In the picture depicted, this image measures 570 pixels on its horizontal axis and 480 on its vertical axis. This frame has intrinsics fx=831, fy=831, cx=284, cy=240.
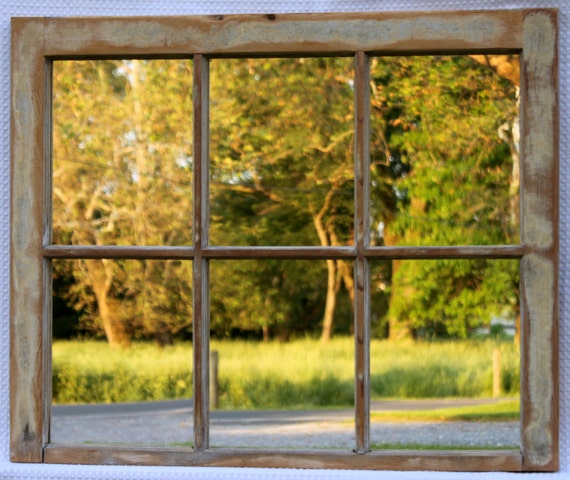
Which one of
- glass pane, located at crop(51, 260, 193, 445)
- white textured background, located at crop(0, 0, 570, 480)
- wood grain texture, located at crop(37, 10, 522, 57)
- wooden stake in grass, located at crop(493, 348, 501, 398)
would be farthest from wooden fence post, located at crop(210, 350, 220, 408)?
wood grain texture, located at crop(37, 10, 522, 57)

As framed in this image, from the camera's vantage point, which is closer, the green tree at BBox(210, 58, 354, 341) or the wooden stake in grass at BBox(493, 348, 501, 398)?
the green tree at BBox(210, 58, 354, 341)

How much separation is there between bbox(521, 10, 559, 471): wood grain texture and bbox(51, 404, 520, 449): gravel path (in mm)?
6798

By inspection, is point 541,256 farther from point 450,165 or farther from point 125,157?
point 125,157

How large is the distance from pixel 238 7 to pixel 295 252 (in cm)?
36

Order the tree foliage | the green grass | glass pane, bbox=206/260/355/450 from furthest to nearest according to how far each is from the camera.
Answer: glass pane, bbox=206/260/355/450
the green grass
the tree foliage

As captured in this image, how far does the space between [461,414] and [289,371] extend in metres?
1.83

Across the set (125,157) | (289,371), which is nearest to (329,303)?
(289,371)

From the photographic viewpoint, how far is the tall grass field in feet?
27.7

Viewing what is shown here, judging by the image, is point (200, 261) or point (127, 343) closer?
point (200, 261)

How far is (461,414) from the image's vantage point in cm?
840

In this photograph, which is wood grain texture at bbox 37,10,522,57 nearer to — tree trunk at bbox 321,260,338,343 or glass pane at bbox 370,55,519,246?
glass pane at bbox 370,55,519,246

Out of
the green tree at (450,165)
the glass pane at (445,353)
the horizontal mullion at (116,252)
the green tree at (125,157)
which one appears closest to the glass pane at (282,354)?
the glass pane at (445,353)

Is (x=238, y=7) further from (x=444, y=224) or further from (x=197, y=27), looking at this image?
(x=444, y=224)

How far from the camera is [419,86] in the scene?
768cm
